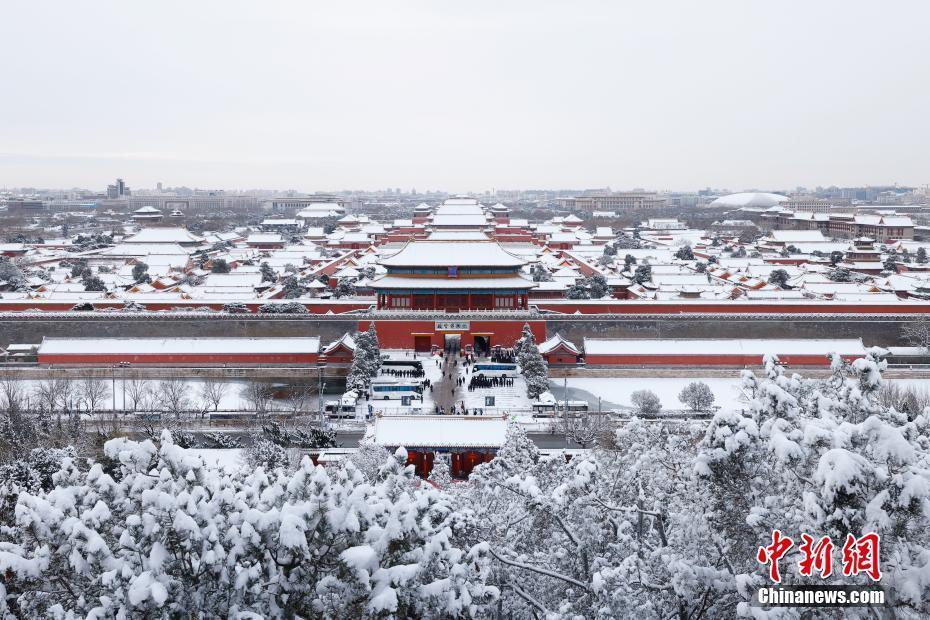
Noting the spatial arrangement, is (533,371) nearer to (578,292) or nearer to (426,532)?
(578,292)

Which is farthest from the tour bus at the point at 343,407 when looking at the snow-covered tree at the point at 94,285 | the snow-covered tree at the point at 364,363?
the snow-covered tree at the point at 94,285

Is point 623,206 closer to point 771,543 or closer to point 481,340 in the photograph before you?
point 481,340

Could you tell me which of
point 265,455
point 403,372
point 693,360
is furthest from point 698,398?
point 265,455

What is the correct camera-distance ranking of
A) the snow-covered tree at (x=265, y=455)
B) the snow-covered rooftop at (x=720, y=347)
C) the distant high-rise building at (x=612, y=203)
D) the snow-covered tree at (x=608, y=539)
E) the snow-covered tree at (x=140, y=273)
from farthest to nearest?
the distant high-rise building at (x=612, y=203) → the snow-covered tree at (x=140, y=273) → the snow-covered rooftop at (x=720, y=347) → the snow-covered tree at (x=265, y=455) → the snow-covered tree at (x=608, y=539)

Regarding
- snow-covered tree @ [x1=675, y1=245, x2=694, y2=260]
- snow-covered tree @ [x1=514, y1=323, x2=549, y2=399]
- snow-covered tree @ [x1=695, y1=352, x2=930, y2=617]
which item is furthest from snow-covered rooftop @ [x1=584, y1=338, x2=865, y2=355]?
snow-covered tree @ [x1=675, y1=245, x2=694, y2=260]

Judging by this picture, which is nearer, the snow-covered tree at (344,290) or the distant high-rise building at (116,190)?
the snow-covered tree at (344,290)

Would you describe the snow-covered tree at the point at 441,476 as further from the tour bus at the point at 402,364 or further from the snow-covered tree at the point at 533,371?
the tour bus at the point at 402,364

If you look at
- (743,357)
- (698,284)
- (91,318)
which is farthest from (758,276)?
(91,318)
